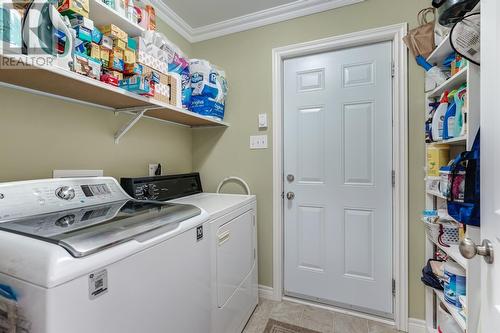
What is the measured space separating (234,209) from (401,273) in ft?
4.26

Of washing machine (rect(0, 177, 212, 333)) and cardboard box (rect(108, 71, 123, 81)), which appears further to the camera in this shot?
cardboard box (rect(108, 71, 123, 81))

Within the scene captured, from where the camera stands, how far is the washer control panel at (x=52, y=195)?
910 mm

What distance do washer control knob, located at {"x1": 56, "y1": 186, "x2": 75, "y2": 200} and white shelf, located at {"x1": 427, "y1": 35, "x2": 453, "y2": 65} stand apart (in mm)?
2036

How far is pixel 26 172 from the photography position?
1.16m

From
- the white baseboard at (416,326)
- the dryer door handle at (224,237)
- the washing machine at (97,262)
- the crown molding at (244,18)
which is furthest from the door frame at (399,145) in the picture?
the washing machine at (97,262)

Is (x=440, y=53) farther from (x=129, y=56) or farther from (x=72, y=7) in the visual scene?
(x=72, y=7)

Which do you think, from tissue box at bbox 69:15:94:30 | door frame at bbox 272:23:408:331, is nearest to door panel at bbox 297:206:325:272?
door frame at bbox 272:23:408:331

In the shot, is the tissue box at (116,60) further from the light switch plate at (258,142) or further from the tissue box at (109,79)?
the light switch plate at (258,142)

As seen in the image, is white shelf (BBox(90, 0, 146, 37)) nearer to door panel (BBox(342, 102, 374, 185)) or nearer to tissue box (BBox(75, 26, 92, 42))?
tissue box (BBox(75, 26, 92, 42))

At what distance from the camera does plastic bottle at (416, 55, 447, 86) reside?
1444 mm

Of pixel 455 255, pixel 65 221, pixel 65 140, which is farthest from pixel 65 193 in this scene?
pixel 455 255

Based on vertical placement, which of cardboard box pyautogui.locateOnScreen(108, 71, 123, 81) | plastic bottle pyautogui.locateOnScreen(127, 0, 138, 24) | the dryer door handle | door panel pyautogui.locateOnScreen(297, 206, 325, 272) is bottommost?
door panel pyautogui.locateOnScreen(297, 206, 325, 272)

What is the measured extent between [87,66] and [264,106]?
1.33m

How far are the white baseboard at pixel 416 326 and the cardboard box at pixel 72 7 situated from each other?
2689 mm
